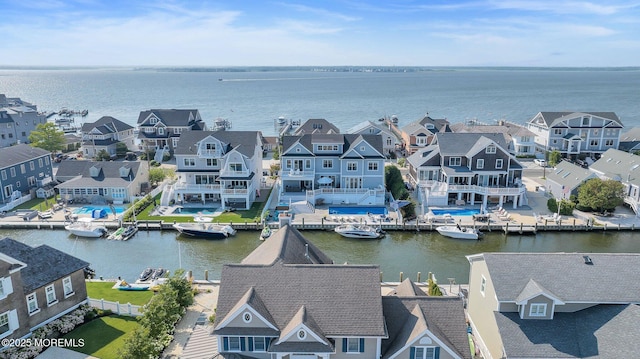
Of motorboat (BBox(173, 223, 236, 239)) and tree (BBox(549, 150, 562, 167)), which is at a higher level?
tree (BBox(549, 150, 562, 167))

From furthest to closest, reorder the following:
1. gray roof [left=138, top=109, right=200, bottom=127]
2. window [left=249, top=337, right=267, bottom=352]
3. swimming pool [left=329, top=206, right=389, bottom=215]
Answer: gray roof [left=138, top=109, right=200, bottom=127] < swimming pool [left=329, top=206, right=389, bottom=215] < window [left=249, top=337, right=267, bottom=352]

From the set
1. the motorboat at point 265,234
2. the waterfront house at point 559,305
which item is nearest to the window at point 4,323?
the motorboat at point 265,234

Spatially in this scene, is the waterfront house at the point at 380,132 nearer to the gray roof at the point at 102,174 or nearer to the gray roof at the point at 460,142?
the gray roof at the point at 460,142

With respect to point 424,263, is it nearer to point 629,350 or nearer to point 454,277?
point 454,277

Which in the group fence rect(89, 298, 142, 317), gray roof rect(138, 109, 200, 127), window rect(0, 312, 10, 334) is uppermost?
gray roof rect(138, 109, 200, 127)

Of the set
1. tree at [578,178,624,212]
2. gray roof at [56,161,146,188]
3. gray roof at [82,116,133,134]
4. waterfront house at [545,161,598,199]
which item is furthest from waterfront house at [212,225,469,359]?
gray roof at [82,116,133,134]

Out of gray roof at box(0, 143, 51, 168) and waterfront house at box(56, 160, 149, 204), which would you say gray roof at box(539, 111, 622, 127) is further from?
gray roof at box(0, 143, 51, 168)

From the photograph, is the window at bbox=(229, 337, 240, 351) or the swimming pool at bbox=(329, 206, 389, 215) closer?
the window at bbox=(229, 337, 240, 351)
